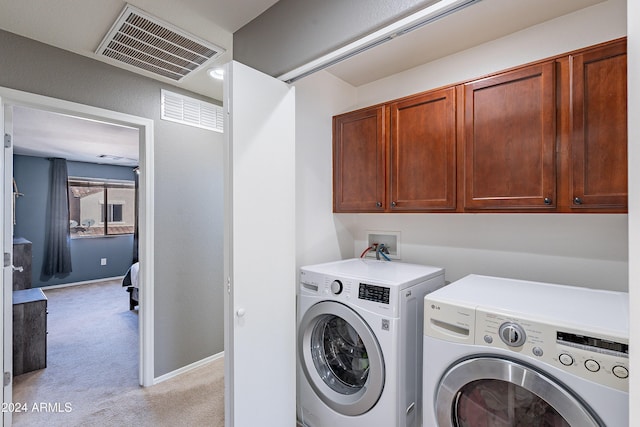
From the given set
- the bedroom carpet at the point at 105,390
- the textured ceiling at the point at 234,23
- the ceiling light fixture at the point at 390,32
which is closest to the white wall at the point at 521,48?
the textured ceiling at the point at 234,23

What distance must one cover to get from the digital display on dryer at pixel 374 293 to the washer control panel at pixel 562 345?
412mm

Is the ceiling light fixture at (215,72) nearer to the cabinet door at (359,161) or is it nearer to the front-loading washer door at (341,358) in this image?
the cabinet door at (359,161)

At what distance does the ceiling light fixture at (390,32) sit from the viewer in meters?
1.04

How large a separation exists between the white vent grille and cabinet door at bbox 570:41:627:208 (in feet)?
8.53

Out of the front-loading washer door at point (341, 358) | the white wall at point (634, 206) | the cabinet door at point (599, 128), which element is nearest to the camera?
the white wall at point (634, 206)

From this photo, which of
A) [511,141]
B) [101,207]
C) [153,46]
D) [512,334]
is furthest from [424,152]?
[101,207]

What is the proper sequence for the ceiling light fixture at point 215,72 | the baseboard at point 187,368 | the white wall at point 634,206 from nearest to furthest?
the white wall at point 634,206 < the ceiling light fixture at point 215,72 < the baseboard at point 187,368

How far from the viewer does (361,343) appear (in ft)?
5.51

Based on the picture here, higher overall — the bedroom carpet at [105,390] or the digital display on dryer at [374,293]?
the digital display on dryer at [374,293]

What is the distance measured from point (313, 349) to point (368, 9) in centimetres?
177

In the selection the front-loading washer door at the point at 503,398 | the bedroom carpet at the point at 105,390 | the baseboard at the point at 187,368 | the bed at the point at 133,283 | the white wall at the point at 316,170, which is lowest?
the bedroom carpet at the point at 105,390

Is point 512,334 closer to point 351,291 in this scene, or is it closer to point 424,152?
point 351,291

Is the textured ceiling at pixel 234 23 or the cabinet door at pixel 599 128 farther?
the textured ceiling at pixel 234 23

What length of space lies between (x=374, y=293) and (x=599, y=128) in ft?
3.98
